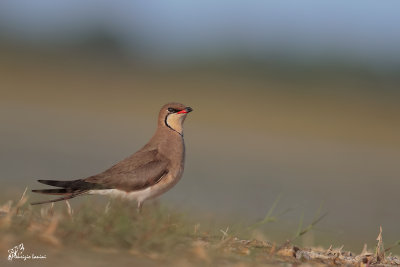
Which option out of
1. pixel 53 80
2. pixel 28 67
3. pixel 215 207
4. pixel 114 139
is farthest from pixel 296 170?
pixel 28 67

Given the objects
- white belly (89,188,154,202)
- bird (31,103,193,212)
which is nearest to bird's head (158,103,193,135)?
bird (31,103,193,212)

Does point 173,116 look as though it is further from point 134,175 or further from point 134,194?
point 134,194

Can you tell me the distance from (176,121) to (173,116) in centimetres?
7

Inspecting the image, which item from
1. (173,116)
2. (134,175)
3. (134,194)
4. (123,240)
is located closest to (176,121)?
(173,116)

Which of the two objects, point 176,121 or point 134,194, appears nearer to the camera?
point 134,194

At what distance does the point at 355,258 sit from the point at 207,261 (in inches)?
71.5

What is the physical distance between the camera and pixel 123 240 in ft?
17.0

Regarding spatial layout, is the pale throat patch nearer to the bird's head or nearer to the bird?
the bird's head

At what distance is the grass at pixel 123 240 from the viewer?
482cm

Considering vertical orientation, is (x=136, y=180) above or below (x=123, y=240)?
above

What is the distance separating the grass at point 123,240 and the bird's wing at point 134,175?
110cm

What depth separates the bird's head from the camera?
26.0ft

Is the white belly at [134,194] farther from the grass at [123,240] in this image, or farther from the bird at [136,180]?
the grass at [123,240]

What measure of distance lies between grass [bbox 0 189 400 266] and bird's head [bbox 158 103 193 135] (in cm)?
196
